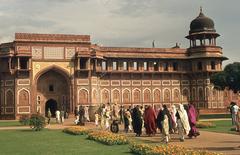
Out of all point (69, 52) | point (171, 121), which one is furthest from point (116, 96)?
point (171, 121)

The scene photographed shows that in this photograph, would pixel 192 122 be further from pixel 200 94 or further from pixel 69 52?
pixel 200 94

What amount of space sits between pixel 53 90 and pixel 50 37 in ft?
18.4

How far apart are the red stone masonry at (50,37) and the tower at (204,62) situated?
1340 centimetres

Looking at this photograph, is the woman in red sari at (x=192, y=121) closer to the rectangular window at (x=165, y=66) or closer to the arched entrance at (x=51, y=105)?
the arched entrance at (x=51, y=105)

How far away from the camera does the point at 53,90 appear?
43.3m

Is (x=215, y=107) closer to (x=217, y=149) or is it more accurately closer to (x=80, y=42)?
(x=80, y=42)

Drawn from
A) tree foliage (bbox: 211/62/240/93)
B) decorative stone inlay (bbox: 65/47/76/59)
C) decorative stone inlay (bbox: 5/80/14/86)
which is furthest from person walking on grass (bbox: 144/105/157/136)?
decorative stone inlay (bbox: 5/80/14/86)

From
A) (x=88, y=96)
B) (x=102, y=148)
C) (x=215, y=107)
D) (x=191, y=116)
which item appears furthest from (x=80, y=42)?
(x=102, y=148)

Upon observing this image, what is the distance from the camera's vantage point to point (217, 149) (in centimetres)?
1227

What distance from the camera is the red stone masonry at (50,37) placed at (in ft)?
135

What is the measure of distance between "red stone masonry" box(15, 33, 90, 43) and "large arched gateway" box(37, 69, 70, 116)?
129 inches

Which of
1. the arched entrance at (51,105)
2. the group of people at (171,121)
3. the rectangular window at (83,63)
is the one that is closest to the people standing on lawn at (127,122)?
the group of people at (171,121)

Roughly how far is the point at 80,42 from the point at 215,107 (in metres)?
17.2

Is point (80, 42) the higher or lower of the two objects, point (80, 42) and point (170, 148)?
the higher
